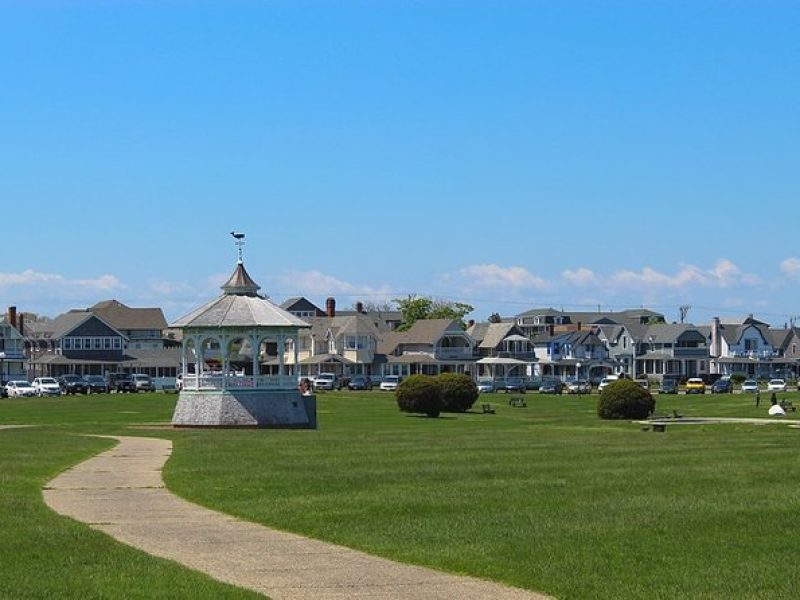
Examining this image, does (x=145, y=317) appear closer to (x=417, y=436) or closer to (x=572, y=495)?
(x=417, y=436)

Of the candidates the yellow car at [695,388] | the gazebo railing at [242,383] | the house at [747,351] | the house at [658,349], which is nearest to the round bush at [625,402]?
the gazebo railing at [242,383]

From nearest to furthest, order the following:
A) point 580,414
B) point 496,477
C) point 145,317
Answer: point 496,477 < point 580,414 < point 145,317

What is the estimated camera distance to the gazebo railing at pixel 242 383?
60.4 metres

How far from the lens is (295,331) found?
6175 centimetres

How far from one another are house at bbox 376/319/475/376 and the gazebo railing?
94.0 m

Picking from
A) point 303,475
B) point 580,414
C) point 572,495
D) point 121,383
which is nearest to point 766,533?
point 572,495

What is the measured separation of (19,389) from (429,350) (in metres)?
53.2

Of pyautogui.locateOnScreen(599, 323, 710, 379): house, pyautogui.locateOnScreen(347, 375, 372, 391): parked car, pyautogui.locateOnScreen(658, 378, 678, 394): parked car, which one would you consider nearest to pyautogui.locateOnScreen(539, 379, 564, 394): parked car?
pyautogui.locateOnScreen(658, 378, 678, 394): parked car

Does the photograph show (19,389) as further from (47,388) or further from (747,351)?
(747,351)

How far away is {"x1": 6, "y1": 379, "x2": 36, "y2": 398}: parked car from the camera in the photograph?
113812mm

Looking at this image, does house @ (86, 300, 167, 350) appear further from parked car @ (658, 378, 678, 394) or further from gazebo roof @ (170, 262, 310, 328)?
gazebo roof @ (170, 262, 310, 328)

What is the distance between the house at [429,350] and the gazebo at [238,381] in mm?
92633

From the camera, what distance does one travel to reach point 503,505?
2402 cm

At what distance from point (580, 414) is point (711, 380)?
70.5 meters
